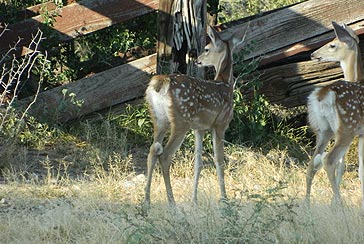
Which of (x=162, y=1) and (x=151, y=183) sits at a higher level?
(x=162, y=1)

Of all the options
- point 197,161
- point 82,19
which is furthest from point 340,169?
point 82,19

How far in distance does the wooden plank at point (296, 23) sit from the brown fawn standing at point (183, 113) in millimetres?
2298

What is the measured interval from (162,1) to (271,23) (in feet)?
5.74

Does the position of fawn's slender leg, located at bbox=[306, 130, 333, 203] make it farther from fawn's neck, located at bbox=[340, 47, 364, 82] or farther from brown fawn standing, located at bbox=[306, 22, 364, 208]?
fawn's neck, located at bbox=[340, 47, 364, 82]

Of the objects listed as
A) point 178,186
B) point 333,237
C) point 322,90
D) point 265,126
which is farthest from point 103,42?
point 333,237

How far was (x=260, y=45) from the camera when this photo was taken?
12.0 meters

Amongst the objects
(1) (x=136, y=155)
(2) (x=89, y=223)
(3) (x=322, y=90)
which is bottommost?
(1) (x=136, y=155)

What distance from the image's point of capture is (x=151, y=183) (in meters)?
9.46

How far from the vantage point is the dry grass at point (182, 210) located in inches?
272

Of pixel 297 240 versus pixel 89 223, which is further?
pixel 89 223

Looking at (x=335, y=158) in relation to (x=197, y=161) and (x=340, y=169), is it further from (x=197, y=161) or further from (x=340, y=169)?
(x=197, y=161)

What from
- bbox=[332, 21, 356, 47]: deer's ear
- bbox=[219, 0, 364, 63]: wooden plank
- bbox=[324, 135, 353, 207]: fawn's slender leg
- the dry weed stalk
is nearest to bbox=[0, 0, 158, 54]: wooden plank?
the dry weed stalk

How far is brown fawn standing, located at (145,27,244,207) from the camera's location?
8.77 metres

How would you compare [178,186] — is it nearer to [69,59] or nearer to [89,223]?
[89,223]
